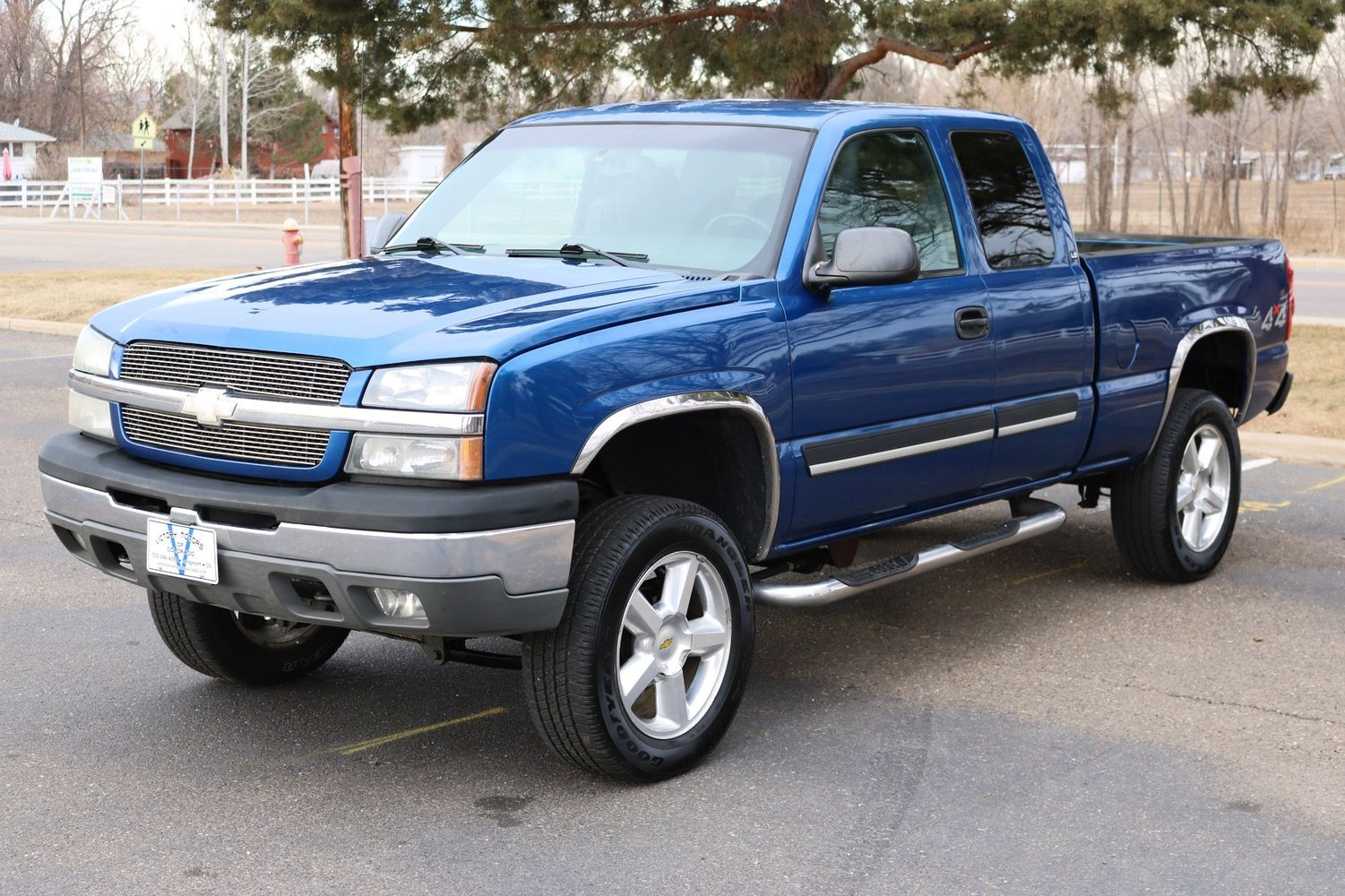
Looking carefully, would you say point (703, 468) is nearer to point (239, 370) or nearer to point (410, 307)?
point (410, 307)

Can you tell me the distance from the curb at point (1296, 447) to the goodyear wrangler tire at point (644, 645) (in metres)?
6.36

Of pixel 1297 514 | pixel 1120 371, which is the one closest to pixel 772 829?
pixel 1120 371

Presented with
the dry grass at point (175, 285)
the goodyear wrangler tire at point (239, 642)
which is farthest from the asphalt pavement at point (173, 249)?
the goodyear wrangler tire at point (239, 642)

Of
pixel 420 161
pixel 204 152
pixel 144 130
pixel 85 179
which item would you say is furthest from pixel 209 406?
pixel 204 152

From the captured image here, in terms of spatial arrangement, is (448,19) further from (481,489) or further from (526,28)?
(481,489)

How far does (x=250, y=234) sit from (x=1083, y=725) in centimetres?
3607

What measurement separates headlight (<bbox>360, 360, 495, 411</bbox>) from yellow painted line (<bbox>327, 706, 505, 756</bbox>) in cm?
130

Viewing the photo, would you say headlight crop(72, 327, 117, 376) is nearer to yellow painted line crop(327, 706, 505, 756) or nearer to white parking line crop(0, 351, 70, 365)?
yellow painted line crop(327, 706, 505, 756)

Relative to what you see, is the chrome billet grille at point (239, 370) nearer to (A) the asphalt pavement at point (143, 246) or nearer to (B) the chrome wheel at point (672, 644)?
(B) the chrome wheel at point (672, 644)

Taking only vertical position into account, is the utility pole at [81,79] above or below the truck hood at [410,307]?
above

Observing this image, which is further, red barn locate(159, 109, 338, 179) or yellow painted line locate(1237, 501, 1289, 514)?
red barn locate(159, 109, 338, 179)

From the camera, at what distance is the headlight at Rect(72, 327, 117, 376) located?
481cm

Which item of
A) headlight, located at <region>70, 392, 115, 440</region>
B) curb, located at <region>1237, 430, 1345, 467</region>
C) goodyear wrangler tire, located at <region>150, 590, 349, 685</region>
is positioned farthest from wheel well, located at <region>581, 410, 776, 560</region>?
curb, located at <region>1237, 430, 1345, 467</region>

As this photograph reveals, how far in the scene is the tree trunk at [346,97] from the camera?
53.0 feet
